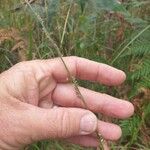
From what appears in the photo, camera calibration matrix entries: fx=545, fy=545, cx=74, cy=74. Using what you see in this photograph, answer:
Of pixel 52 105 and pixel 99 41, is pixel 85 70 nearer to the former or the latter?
pixel 52 105

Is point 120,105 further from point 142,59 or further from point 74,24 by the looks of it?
point 74,24

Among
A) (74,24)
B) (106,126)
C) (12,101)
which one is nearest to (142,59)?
(74,24)

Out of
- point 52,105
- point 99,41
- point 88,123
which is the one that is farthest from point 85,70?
point 99,41

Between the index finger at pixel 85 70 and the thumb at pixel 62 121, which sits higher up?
the index finger at pixel 85 70

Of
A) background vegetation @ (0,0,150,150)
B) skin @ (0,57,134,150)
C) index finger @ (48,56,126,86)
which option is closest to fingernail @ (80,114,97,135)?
skin @ (0,57,134,150)

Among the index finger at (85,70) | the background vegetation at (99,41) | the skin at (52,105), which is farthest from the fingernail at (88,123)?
the background vegetation at (99,41)

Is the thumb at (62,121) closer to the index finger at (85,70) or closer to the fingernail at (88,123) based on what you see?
the fingernail at (88,123)

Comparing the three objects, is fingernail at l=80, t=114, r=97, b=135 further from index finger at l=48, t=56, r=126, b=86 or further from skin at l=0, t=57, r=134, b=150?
index finger at l=48, t=56, r=126, b=86
